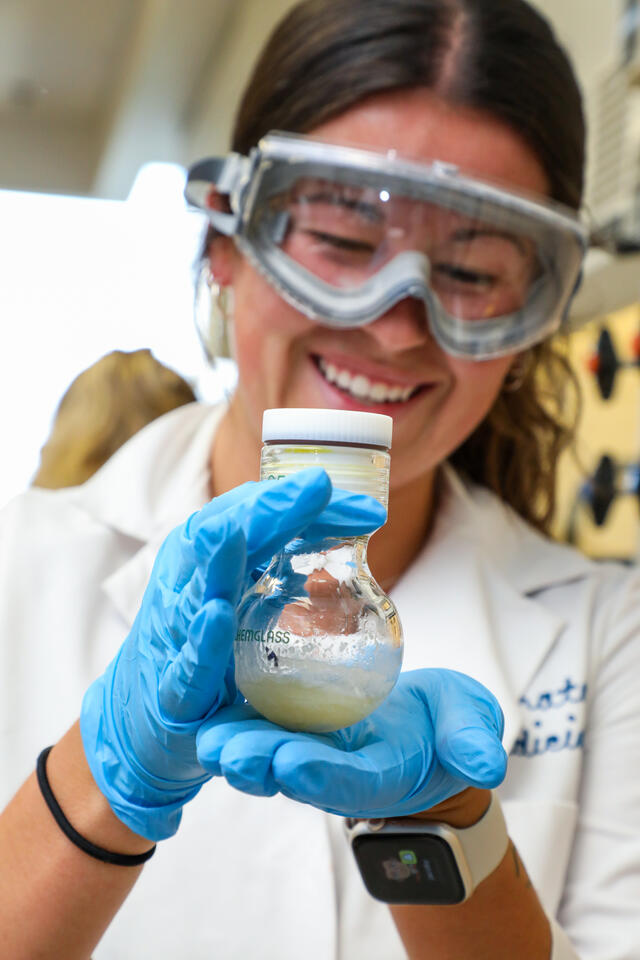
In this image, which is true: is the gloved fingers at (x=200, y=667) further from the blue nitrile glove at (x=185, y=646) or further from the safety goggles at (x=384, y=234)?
the safety goggles at (x=384, y=234)

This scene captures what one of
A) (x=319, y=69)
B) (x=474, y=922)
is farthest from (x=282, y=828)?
(x=319, y=69)

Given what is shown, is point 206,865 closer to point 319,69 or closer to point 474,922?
point 474,922

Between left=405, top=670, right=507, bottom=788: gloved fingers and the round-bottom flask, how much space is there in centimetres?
7

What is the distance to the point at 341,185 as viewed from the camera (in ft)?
3.93

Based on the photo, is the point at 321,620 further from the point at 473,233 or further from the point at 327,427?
the point at 473,233

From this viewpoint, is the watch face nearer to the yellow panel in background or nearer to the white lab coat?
the white lab coat

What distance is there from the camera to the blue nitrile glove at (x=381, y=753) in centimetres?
65

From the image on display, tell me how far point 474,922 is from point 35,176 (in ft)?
4.39

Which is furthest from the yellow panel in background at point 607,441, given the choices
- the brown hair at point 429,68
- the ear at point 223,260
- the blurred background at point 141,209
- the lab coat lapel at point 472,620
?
the ear at point 223,260

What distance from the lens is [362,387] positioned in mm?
1236

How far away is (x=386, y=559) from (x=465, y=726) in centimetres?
74

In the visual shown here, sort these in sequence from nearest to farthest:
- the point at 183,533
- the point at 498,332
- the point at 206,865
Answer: the point at 183,533, the point at 206,865, the point at 498,332

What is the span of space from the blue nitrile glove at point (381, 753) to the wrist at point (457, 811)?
5cm

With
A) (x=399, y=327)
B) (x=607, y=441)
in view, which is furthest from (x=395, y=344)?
(x=607, y=441)
